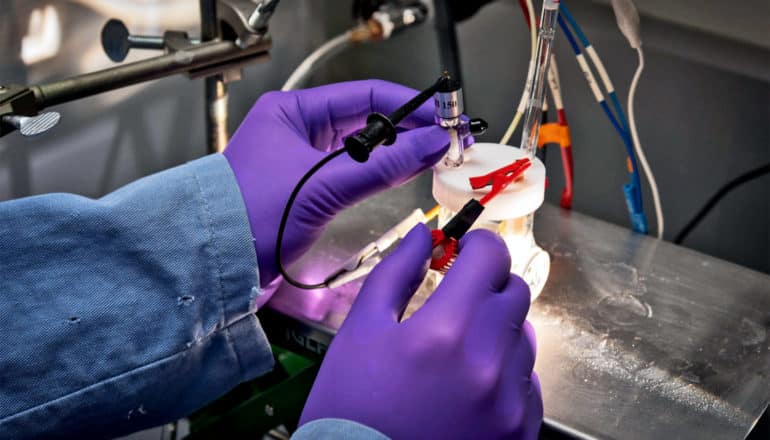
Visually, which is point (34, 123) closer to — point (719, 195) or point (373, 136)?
point (373, 136)

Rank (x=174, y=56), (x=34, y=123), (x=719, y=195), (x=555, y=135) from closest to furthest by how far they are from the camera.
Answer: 1. (x=34, y=123)
2. (x=174, y=56)
3. (x=555, y=135)
4. (x=719, y=195)

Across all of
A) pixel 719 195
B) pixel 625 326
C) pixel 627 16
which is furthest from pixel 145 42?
pixel 719 195

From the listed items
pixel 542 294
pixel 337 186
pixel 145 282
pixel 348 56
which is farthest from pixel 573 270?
pixel 348 56

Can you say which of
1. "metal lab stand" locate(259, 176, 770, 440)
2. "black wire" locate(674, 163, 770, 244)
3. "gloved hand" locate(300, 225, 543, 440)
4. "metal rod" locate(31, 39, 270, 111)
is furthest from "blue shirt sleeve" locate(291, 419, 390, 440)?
"black wire" locate(674, 163, 770, 244)

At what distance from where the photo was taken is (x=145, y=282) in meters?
0.89

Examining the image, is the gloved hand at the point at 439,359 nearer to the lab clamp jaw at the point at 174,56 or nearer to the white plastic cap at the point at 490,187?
the white plastic cap at the point at 490,187

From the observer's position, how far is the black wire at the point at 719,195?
1312mm

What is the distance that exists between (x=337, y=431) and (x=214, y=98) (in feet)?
2.19

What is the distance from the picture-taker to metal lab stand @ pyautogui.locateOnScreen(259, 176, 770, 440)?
0.87m

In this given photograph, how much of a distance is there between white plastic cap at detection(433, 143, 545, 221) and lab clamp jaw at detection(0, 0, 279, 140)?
37cm

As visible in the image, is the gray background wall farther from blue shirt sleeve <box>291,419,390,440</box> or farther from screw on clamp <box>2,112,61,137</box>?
blue shirt sleeve <box>291,419,390,440</box>

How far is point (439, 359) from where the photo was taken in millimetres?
740

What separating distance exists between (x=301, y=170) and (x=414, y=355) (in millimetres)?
298

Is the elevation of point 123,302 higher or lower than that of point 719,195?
higher
